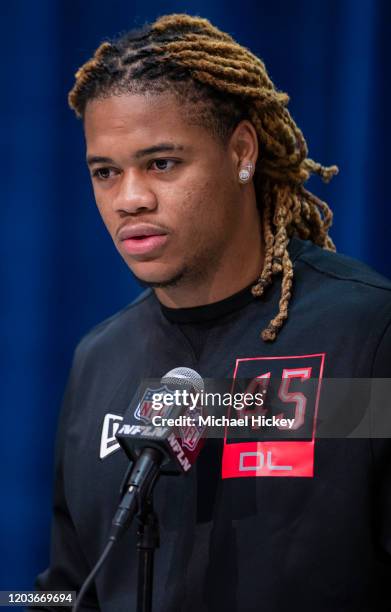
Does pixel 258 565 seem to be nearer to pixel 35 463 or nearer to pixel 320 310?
pixel 320 310

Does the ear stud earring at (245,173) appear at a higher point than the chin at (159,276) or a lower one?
higher

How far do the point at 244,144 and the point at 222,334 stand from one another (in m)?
0.33

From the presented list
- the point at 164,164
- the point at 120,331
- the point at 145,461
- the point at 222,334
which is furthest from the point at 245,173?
the point at 145,461

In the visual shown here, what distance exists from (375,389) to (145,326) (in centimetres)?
51

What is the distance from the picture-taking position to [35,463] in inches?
86.8

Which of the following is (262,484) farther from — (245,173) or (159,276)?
(245,173)

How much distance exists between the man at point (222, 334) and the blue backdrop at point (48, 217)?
1.60 feet

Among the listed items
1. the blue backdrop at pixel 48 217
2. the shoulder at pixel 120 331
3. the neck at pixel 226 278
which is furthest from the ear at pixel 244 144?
the blue backdrop at pixel 48 217

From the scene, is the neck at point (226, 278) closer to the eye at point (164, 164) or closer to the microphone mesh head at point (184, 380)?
the eye at point (164, 164)

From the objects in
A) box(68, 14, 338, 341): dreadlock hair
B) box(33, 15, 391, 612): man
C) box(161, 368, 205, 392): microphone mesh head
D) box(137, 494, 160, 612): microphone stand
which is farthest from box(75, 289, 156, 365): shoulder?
box(137, 494, 160, 612): microphone stand

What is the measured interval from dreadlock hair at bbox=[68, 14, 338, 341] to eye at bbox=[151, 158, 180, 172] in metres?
0.08

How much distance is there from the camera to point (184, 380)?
1.23m

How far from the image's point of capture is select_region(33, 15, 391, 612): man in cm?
130

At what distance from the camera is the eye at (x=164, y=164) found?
1441mm
